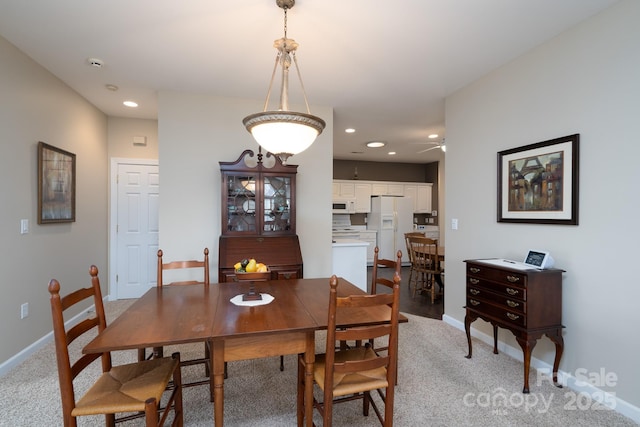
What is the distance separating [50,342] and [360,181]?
5977 mm

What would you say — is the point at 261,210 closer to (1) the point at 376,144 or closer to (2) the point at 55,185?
(2) the point at 55,185

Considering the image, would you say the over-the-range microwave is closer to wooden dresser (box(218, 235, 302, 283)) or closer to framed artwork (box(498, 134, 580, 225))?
wooden dresser (box(218, 235, 302, 283))

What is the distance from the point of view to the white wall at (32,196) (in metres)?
2.54

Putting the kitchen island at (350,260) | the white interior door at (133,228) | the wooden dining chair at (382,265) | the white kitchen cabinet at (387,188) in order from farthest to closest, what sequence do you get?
the white kitchen cabinet at (387,188), the white interior door at (133,228), the kitchen island at (350,260), the wooden dining chair at (382,265)

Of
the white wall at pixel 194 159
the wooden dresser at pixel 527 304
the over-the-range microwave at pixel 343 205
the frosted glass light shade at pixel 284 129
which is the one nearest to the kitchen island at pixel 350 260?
the white wall at pixel 194 159

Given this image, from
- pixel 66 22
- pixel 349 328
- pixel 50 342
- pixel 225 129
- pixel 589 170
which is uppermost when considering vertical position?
pixel 66 22

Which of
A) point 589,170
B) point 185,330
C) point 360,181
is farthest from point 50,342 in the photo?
point 360,181

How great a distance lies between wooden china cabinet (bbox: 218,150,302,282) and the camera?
3.29 metres

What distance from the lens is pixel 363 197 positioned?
748cm

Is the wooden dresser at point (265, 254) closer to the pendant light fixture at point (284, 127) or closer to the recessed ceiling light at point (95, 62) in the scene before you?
the pendant light fixture at point (284, 127)

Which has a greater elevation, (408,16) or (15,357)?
(408,16)

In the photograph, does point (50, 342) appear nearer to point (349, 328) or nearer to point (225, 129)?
point (225, 129)

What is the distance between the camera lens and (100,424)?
1.88 metres

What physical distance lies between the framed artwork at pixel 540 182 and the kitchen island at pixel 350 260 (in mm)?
1853
